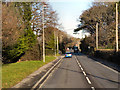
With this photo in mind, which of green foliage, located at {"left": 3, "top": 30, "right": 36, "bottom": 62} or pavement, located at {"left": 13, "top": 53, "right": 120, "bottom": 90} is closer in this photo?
pavement, located at {"left": 13, "top": 53, "right": 120, "bottom": 90}

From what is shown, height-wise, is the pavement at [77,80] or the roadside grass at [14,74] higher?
the roadside grass at [14,74]

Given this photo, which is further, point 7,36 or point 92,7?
point 92,7

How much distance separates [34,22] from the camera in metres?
40.7

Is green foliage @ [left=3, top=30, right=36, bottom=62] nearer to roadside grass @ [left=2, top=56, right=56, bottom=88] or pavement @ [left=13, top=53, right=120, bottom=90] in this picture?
roadside grass @ [left=2, top=56, right=56, bottom=88]

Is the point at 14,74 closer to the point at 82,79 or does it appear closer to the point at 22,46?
the point at 82,79

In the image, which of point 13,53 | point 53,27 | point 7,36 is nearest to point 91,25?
point 53,27

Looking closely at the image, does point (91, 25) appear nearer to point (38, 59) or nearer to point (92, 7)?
point (92, 7)

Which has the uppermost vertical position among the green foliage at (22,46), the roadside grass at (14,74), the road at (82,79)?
the green foliage at (22,46)

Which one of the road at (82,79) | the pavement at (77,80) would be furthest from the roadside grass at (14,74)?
the road at (82,79)

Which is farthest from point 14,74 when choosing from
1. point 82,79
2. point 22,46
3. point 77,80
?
point 22,46

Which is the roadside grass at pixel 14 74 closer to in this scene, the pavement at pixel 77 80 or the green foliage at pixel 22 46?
the pavement at pixel 77 80

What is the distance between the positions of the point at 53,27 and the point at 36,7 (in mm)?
7341

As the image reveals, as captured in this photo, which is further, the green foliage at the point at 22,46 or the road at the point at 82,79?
the green foliage at the point at 22,46

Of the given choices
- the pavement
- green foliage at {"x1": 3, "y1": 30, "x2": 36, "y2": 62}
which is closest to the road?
the pavement
